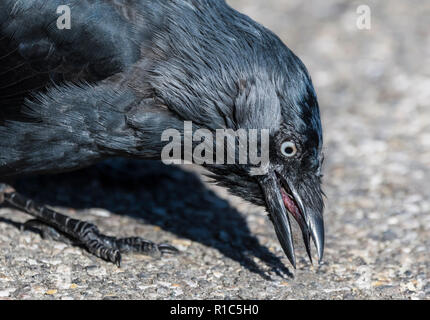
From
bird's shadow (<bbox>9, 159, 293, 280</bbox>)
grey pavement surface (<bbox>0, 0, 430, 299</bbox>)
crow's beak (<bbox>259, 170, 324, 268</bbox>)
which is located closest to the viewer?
crow's beak (<bbox>259, 170, 324, 268</bbox>)

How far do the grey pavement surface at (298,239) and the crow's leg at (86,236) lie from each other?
0.24ft

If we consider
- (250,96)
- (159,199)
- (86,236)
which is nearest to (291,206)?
(250,96)

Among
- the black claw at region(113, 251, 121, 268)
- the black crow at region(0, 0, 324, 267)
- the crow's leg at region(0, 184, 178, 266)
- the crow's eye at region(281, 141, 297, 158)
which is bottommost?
the black claw at region(113, 251, 121, 268)

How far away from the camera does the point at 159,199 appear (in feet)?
21.7

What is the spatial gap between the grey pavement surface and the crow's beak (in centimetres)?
42

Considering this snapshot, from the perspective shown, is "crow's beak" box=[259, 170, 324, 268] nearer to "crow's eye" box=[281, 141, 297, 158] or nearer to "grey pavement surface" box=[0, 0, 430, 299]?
"crow's eye" box=[281, 141, 297, 158]

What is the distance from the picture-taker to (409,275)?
17.9 ft

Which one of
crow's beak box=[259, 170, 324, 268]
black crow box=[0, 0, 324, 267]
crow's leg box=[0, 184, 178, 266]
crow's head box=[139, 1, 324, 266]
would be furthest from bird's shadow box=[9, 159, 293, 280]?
black crow box=[0, 0, 324, 267]

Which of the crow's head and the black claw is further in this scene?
the black claw

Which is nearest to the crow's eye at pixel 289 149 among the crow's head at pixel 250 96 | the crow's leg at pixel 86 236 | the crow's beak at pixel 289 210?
the crow's head at pixel 250 96

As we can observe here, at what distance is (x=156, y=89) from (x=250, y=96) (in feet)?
2.04

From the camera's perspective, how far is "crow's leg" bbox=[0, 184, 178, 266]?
18.0 ft

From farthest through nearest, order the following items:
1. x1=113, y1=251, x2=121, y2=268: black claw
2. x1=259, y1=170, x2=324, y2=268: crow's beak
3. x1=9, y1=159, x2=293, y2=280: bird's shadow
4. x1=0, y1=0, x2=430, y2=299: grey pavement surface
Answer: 1. x1=9, y1=159, x2=293, y2=280: bird's shadow
2. x1=113, y1=251, x2=121, y2=268: black claw
3. x1=0, y1=0, x2=430, y2=299: grey pavement surface
4. x1=259, y1=170, x2=324, y2=268: crow's beak
